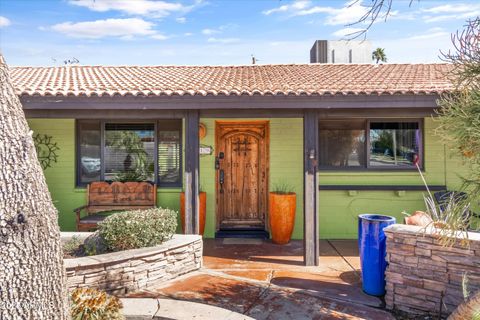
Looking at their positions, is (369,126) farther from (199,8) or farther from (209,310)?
(209,310)

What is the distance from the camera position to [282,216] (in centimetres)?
691

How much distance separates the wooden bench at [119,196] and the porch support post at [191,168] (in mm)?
1824

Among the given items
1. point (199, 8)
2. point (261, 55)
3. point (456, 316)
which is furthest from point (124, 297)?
point (261, 55)

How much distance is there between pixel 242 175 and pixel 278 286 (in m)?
3.47

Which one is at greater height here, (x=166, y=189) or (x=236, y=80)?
(x=236, y=80)

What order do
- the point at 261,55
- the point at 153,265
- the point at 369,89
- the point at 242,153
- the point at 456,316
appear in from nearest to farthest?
the point at 456,316
the point at 153,265
the point at 369,89
the point at 242,153
the point at 261,55

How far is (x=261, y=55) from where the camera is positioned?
10695 millimetres

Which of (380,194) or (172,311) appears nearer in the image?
(172,311)

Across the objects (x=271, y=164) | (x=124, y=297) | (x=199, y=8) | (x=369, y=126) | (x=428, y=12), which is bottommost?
(x=124, y=297)

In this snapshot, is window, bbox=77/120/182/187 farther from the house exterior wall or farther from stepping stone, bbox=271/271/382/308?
stepping stone, bbox=271/271/382/308

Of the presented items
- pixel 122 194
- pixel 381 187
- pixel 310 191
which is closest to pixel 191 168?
pixel 310 191

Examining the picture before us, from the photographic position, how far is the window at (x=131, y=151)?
747cm

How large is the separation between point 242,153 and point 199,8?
3045mm

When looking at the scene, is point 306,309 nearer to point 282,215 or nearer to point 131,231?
point 131,231
